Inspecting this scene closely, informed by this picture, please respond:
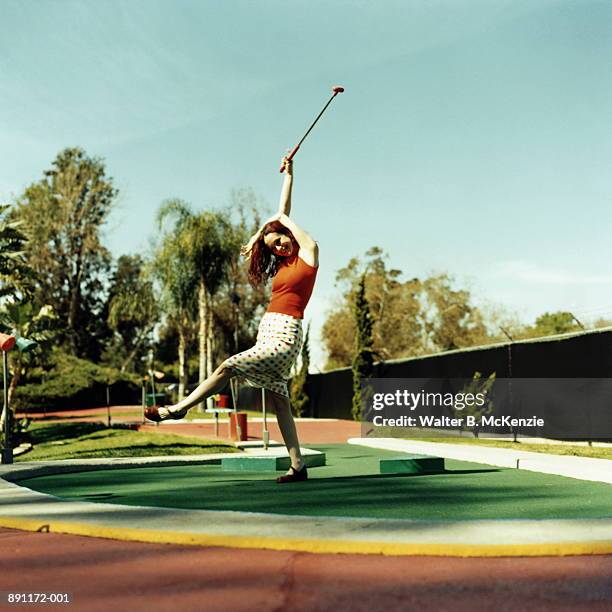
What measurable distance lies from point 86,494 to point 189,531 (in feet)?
9.29

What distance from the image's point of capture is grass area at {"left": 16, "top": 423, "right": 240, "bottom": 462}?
13.6 metres

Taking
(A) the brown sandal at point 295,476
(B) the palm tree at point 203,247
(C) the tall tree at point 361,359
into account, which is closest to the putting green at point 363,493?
(A) the brown sandal at point 295,476

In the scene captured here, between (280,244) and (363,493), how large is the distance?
6.70ft

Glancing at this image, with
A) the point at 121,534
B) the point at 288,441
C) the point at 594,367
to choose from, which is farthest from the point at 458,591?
the point at 594,367

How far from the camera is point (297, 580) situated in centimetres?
339

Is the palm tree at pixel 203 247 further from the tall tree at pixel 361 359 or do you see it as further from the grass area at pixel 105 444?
the grass area at pixel 105 444

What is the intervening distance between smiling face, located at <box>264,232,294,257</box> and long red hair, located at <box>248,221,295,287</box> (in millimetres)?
44

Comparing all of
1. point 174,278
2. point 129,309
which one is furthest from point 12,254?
point 129,309

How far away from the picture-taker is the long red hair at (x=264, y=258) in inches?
262

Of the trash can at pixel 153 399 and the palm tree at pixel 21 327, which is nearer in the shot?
the palm tree at pixel 21 327

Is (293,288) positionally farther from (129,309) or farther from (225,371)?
(129,309)

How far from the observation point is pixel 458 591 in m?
3.21

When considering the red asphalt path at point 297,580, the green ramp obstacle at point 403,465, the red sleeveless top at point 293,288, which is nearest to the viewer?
the red asphalt path at point 297,580

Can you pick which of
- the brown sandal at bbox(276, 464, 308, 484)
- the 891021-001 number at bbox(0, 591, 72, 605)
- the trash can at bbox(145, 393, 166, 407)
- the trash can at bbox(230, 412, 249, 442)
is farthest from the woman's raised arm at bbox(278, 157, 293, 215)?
the trash can at bbox(230, 412, 249, 442)
